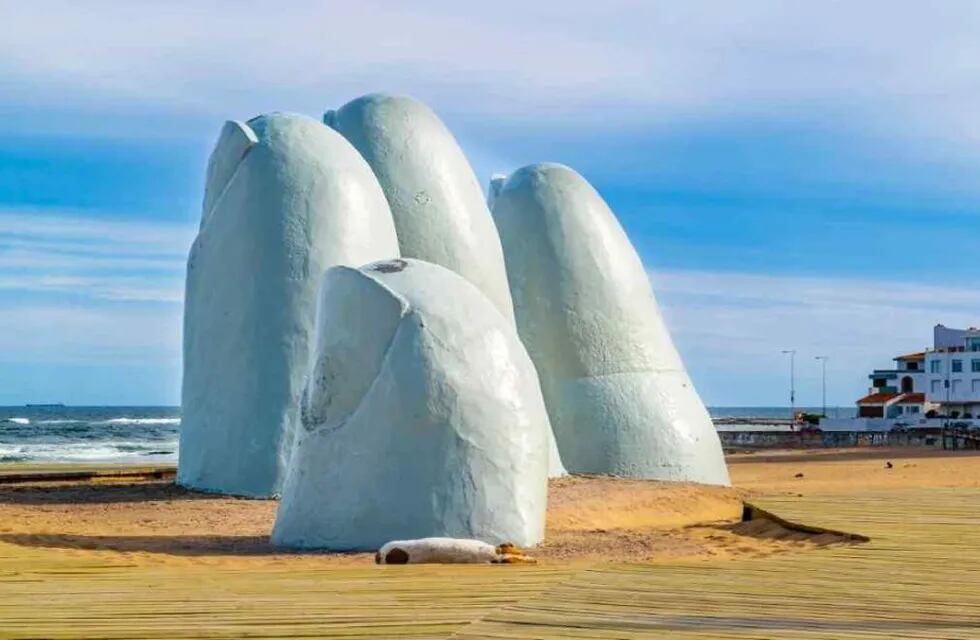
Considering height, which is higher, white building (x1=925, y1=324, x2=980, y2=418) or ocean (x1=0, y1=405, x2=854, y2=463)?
white building (x1=925, y1=324, x2=980, y2=418)

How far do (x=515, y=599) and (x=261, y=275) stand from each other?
840cm

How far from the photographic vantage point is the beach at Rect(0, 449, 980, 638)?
6.50m

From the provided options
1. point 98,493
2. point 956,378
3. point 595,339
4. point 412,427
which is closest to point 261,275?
point 98,493

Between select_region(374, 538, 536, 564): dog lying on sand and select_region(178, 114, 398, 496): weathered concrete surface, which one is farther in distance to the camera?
select_region(178, 114, 398, 496): weathered concrete surface

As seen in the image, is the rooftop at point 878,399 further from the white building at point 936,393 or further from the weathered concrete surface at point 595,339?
the weathered concrete surface at point 595,339

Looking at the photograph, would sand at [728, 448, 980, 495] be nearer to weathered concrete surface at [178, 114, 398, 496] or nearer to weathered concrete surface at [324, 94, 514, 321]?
weathered concrete surface at [324, 94, 514, 321]

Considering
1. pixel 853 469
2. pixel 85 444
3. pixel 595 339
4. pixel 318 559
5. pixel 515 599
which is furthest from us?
pixel 85 444

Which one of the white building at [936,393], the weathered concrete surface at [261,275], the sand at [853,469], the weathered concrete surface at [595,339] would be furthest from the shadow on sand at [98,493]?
the white building at [936,393]

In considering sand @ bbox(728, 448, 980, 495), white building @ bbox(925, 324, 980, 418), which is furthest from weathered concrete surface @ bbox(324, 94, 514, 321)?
white building @ bbox(925, 324, 980, 418)

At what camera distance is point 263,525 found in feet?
40.5

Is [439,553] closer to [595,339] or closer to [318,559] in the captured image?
[318,559]

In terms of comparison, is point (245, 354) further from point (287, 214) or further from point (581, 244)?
point (581, 244)

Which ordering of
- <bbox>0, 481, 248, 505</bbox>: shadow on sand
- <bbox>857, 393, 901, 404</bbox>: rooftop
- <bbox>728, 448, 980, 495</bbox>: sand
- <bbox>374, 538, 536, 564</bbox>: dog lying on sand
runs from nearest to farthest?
<bbox>374, 538, 536, 564</bbox>: dog lying on sand → <bbox>0, 481, 248, 505</bbox>: shadow on sand → <bbox>728, 448, 980, 495</bbox>: sand → <bbox>857, 393, 901, 404</bbox>: rooftop

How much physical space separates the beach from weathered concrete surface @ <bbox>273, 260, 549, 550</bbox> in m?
0.45
